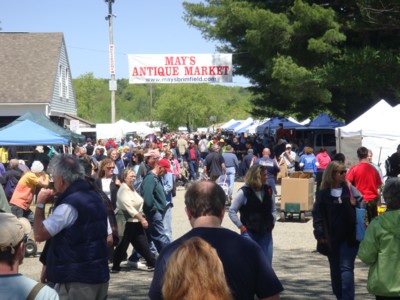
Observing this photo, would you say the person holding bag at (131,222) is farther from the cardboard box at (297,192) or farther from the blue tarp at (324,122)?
the blue tarp at (324,122)

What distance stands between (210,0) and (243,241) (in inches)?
1267

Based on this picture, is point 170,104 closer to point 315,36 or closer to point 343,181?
point 315,36

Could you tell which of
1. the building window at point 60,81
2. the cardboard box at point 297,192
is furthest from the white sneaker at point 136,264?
the building window at point 60,81

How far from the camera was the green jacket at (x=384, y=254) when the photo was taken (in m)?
5.74

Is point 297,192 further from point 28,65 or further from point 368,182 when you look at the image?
point 28,65

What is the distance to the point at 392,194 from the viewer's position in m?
6.08

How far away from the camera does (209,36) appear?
112ft

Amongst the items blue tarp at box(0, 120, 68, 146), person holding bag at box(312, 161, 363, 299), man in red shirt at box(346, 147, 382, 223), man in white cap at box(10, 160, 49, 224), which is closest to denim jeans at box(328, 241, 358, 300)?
person holding bag at box(312, 161, 363, 299)

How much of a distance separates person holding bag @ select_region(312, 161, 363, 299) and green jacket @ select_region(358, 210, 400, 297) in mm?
1573

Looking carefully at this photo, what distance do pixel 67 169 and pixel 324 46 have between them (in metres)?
19.3

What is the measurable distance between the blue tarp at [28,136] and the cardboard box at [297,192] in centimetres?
724

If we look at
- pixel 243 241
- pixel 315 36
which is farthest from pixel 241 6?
pixel 243 241

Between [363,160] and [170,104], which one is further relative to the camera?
[170,104]

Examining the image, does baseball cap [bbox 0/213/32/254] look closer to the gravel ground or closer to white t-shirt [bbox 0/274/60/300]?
white t-shirt [bbox 0/274/60/300]
